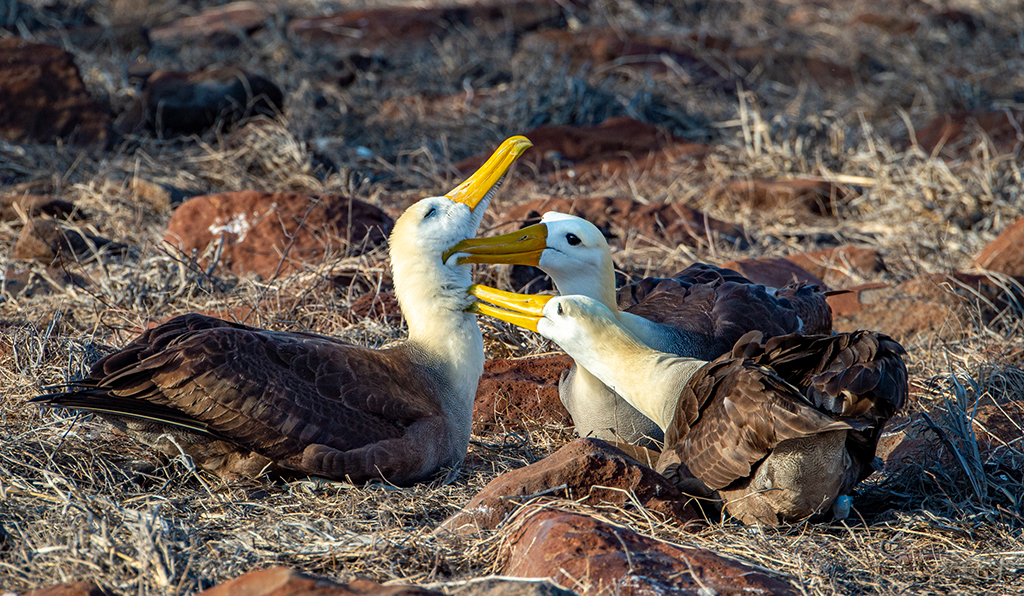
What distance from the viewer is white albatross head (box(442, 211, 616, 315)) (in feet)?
17.3

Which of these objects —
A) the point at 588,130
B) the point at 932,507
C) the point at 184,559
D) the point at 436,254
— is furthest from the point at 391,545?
the point at 588,130

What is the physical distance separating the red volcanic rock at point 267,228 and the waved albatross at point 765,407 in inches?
115

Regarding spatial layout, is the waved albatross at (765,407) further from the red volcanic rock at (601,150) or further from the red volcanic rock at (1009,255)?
the red volcanic rock at (601,150)

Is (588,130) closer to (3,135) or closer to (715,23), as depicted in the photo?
(3,135)

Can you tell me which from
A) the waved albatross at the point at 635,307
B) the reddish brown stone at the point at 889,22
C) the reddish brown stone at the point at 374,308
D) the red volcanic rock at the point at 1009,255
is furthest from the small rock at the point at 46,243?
the reddish brown stone at the point at 889,22

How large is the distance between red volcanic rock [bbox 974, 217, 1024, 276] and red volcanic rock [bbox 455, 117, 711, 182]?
12.3ft

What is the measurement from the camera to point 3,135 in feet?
32.7

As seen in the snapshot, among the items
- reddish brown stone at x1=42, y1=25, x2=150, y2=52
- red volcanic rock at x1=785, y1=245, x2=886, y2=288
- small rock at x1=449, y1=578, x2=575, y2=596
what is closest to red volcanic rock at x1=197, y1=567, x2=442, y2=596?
small rock at x1=449, y1=578, x2=575, y2=596

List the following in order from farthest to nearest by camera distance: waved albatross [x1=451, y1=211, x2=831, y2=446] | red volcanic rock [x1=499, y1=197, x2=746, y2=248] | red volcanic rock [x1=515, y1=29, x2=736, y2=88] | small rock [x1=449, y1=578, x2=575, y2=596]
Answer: red volcanic rock [x1=515, y1=29, x2=736, y2=88], red volcanic rock [x1=499, y1=197, x2=746, y2=248], waved albatross [x1=451, y1=211, x2=831, y2=446], small rock [x1=449, y1=578, x2=575, y2=596]

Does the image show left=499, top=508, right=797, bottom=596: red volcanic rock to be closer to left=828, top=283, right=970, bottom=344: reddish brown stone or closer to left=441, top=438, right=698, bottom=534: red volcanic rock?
left=441, top=438, right=698, bottom=534: red volcanic rock

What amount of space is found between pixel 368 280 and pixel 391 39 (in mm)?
9343

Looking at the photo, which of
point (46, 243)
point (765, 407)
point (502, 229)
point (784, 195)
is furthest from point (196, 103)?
point (765, 407)

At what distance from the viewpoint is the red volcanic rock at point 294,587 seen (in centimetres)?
265

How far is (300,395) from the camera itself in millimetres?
4273
